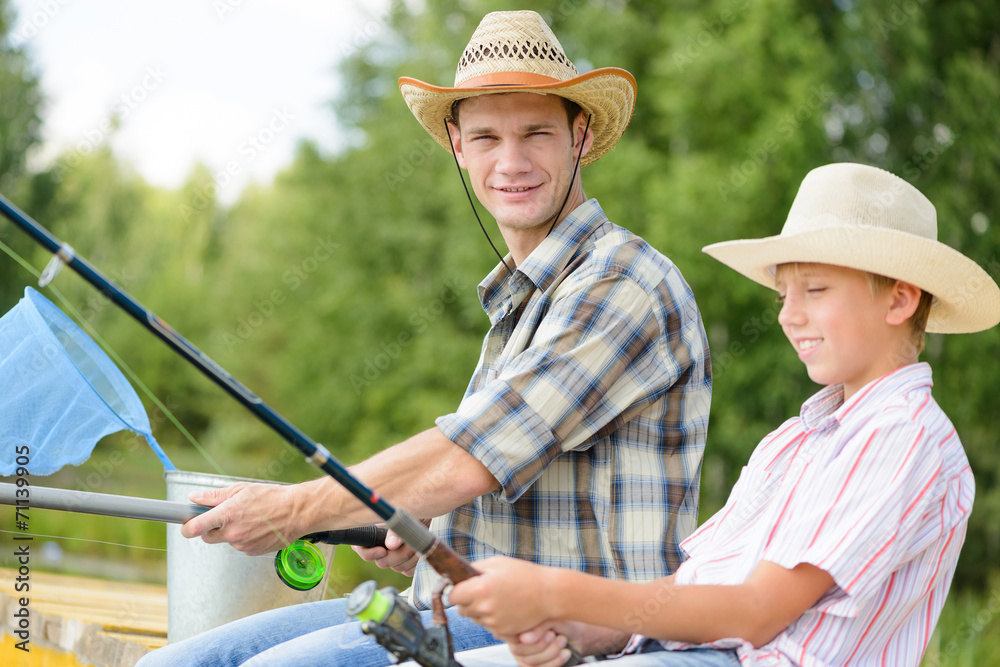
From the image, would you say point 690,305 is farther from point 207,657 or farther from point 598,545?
point 207,657

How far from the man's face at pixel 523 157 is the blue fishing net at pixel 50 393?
1062 mm

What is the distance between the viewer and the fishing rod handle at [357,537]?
2.23 m

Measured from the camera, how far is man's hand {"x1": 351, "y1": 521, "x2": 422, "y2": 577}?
2.40 meters

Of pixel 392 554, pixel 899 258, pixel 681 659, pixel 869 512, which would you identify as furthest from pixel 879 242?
pixel 392 554

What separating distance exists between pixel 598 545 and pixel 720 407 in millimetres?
9939

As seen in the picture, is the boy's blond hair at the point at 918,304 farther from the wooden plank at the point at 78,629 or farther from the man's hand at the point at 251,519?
the wooden plank at the point at 78,629

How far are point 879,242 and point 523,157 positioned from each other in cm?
101

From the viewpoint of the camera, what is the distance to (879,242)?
5.37 ft

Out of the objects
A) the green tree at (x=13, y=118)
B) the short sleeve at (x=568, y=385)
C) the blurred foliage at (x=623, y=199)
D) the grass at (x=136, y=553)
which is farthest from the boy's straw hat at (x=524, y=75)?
the green tree at (x=13, y=118)

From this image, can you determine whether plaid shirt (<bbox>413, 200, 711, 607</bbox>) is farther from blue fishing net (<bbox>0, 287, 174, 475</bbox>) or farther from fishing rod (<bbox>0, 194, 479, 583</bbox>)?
blue fishing net (<bbox>0, 287, 174, 475</bbox>)

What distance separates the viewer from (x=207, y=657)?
2.24 meters

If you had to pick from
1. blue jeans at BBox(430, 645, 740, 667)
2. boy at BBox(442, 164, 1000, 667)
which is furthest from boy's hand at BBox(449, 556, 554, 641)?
blue jeans at BBox(430, 645, 740, 667)

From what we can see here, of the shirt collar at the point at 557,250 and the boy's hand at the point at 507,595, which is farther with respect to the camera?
the shirt collar at the point at 557,250

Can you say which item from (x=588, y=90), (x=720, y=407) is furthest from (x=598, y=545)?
(x=720, y=407)
